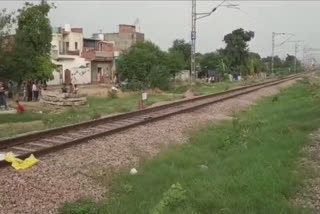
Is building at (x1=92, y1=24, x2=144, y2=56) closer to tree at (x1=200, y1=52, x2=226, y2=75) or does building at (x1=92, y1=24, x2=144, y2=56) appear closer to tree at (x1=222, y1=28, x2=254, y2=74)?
tree at (x1=200, y1=52, x2=226, y2=75)

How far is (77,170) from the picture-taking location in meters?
9.75

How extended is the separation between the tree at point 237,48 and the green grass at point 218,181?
82859 mm

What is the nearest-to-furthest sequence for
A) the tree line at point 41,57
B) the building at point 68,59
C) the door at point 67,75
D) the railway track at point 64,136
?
the railway track at point 64,136 < the tree line at point 41,57 < the building at point 68,59 < the door at point 67,75

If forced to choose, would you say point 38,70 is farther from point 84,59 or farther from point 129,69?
point 84,59

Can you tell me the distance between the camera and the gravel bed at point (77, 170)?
7.71m

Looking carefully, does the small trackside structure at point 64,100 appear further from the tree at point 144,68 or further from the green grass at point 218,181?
the green grass at point 218,181

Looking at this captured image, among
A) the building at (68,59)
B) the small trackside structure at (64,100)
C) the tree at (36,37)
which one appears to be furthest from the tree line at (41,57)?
the building at (68,59)

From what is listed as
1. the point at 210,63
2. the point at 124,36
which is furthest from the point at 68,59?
the point at 210,63

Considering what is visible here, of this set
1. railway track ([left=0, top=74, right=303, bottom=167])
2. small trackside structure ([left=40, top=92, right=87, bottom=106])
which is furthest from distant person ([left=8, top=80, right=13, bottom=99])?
railway track ([left=0, top=74, right=303, bottom=167])

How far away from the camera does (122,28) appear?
8456 cm

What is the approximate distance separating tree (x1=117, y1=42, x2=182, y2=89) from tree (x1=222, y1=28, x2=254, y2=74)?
4836cm

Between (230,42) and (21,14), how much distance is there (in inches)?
2487

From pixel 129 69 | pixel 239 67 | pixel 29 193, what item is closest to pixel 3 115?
pixel 29 193

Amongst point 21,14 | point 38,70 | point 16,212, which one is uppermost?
point 21,14
